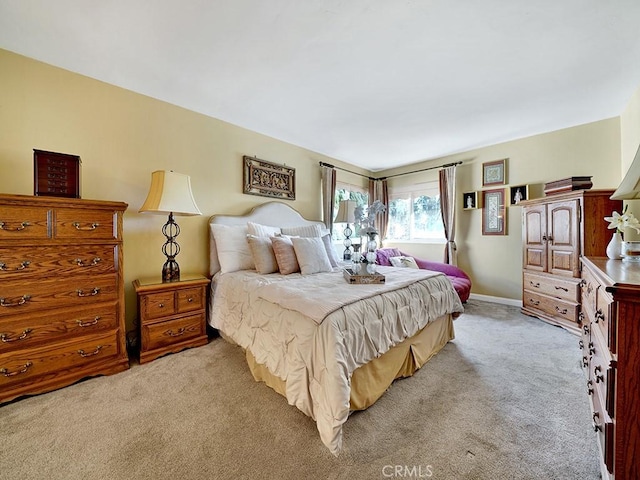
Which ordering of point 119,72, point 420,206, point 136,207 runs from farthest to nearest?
point 420,206, point 136,207, point 119,72

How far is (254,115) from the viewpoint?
2887mm

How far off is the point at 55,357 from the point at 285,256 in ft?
A: 5.90

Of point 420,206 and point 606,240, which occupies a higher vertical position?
point 420,206

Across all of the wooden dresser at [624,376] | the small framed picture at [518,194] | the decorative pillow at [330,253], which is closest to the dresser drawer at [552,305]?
the small framed picture at [518,194]

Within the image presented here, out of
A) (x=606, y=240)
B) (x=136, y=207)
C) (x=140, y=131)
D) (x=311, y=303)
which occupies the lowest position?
(x=311, y=303)

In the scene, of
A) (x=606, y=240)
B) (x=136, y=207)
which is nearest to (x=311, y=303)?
(x=136, y=207)

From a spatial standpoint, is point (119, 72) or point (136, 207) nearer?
point (119, 72)

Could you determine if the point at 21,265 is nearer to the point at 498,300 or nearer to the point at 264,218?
the point at 264,218

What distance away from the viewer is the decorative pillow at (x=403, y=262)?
3.85 m

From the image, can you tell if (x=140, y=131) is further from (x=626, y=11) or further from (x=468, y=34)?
(x=626, y=11)

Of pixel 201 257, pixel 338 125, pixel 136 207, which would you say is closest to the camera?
pixel 136 207

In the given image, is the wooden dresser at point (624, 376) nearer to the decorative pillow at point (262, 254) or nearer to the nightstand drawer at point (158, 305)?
the decorative pillow at point (262, 254)

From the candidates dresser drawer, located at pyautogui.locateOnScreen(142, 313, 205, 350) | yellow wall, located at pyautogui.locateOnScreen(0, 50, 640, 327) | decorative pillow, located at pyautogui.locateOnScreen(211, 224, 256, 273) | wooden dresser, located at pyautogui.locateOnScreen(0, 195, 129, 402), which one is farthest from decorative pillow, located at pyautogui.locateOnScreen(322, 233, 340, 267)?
wooden dresser, located at pyautogui.locateOnScreen(0, 195, 129, 402)

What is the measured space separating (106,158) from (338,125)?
2.48m
